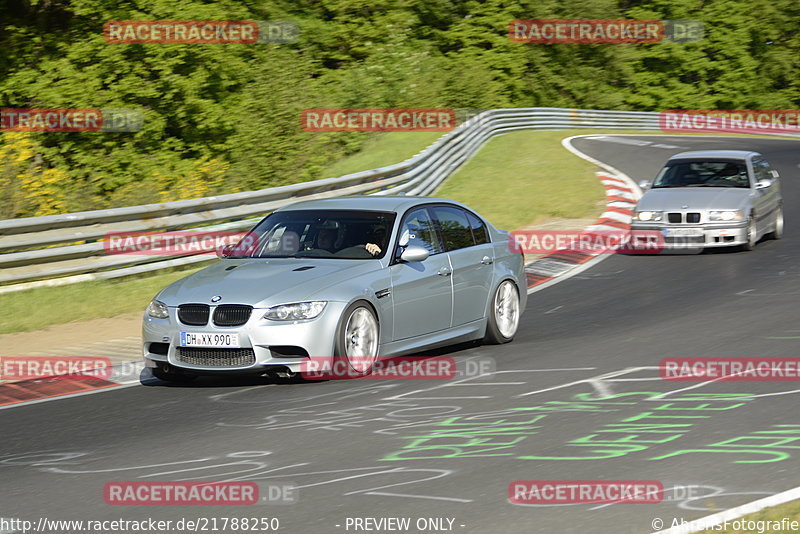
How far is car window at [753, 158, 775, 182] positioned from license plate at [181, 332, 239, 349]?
471 inches

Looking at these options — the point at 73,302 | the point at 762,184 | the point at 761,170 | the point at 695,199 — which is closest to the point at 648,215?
the point at 695,199

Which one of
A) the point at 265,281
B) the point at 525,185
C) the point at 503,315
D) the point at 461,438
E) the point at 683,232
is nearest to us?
the point at 461,438

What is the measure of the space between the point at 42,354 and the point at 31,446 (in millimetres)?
3848

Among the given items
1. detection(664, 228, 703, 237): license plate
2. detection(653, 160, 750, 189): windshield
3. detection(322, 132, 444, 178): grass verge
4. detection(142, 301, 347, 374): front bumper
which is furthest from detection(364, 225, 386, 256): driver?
detection(322, 132, 444, 178): grass verge

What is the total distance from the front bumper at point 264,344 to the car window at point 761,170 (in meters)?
11.5

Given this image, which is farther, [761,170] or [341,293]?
[761,170]

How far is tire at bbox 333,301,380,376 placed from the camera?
9297 millimetres

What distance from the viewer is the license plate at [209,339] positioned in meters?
9.16

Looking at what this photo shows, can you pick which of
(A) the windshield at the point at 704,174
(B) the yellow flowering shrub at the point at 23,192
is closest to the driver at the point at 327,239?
(B) the yellow flowering shrub at the point at 23,192

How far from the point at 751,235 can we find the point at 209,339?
10.9m

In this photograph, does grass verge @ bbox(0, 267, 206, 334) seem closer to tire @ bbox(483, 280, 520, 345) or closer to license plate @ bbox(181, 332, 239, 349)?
license plate @ bbox(181, 332, 239, 349)

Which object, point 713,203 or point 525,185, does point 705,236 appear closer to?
point 713,203

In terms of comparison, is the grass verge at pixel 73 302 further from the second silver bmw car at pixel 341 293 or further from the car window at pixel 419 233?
the car window at pixel 419 233

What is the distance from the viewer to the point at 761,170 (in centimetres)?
1897
